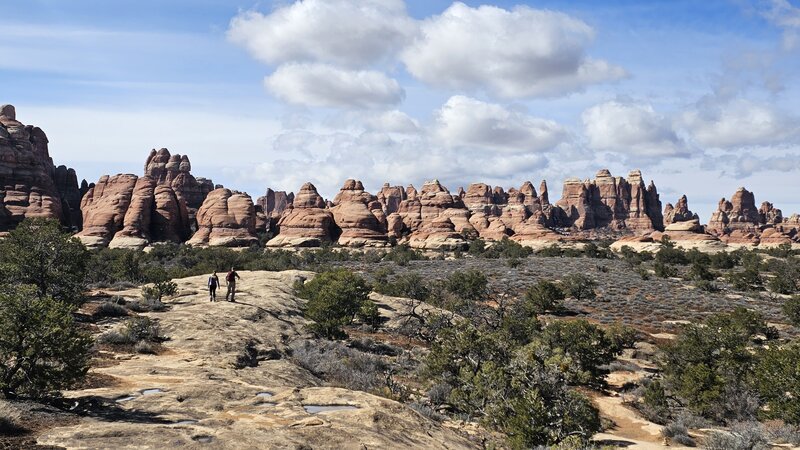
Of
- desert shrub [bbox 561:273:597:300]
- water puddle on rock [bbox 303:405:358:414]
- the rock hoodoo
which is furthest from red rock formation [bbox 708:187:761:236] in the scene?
water puddle on rock [bbox 303:405:358:414]

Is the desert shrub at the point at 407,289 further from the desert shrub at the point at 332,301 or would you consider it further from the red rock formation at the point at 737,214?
the red rock formation at the point at 737,214

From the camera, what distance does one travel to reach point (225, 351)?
1875cm

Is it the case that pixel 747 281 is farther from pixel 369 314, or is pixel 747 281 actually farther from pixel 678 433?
pixel 678 433

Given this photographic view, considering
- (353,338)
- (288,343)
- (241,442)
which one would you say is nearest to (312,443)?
(241,442)

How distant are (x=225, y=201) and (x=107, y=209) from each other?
19435 millimetres

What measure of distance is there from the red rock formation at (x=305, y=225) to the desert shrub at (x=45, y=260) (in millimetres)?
69500

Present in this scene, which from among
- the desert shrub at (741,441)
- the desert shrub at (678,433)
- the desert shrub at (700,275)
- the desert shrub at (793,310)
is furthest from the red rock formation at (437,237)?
the desert shrub at (741,441)

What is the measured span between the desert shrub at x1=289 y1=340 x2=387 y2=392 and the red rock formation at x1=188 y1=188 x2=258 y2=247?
71888mm

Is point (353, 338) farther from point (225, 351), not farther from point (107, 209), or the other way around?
point (107, 209)

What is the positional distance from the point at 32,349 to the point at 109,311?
13.0m

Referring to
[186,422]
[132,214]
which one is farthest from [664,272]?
[132,214]

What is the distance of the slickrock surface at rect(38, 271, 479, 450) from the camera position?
371 inches

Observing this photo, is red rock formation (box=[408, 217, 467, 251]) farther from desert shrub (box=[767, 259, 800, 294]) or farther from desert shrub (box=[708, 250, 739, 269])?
desert shrub (box=[767, 259, 800, 294])

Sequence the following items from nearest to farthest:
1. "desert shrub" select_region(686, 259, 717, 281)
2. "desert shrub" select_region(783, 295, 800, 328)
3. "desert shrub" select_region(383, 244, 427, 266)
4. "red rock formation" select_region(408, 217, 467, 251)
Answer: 1. "desert shrub" select_region(783, 295, 800, 328)
2. "desert shrub" select_region(686, 259, 717, 281)
3. "desert shrub" select_region(383, 244, 427, 266)
4. "red rock formation" select_region(408, 217, 467, 251)
